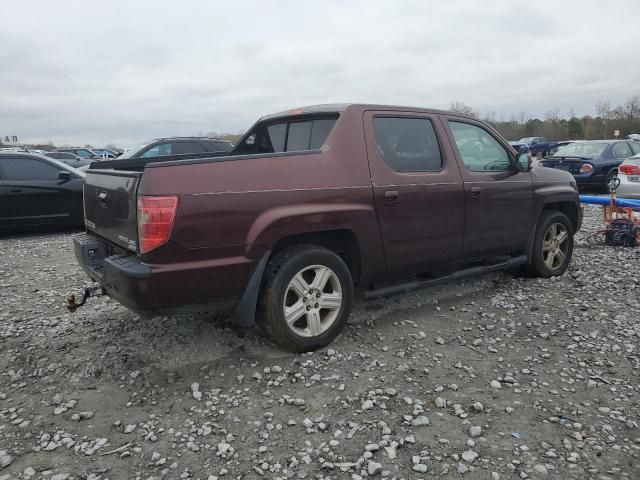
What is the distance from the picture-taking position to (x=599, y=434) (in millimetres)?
2760

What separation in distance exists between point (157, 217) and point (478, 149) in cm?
325

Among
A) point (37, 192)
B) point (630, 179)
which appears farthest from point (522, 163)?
point (37, 192)

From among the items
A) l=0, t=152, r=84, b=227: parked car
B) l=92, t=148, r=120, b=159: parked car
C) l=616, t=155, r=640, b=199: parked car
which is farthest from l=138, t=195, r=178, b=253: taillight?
l=92, t=148, r=120, b=159: parked car

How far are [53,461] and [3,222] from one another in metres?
7.33

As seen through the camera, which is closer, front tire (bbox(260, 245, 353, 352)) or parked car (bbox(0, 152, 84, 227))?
front tire (bbox(260, 245, 353, 352))

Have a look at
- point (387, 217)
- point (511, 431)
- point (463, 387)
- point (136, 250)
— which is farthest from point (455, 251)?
point (136, 250)

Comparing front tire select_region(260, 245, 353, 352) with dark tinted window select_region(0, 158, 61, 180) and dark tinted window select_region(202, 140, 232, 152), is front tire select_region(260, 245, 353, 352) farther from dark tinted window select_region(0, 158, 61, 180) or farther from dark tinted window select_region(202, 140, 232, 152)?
dark tinted window select_region(202, 140, 232, 152)

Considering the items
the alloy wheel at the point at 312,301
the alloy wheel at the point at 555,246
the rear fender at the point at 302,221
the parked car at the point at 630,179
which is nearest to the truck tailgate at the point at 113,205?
the rear fender at the point at 302,221

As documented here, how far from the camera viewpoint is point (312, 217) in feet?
11.8

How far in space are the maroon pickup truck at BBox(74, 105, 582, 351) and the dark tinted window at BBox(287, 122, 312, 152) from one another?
0.05ft

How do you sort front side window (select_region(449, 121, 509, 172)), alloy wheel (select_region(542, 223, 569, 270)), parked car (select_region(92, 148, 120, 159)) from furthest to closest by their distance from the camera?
parked car (select_region(92, 148, 120, 159)), alloy wheel (select_region(542, 223, 569, 270)), front side window (select_region(449, 121, 509, 172))

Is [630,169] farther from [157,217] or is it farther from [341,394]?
[157,217]

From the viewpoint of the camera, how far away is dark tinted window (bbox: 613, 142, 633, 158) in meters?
13.8

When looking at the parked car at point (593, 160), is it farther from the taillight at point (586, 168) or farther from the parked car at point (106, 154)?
the parked car at point (106, 154)
